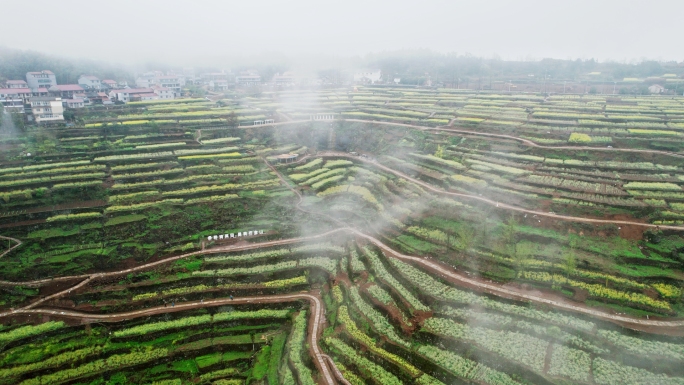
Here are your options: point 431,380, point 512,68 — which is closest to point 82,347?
point 431,380

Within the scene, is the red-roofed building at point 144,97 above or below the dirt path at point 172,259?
above

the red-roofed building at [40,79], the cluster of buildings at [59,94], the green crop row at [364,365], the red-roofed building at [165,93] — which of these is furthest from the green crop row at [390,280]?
the red-roofed building at [40,79]

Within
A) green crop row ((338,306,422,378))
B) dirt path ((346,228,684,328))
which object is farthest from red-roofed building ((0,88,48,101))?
green crop row ((338,306,422,378))

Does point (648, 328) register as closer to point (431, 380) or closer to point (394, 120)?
point (431, 380)

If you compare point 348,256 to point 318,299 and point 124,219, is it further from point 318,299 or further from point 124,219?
point 124,219

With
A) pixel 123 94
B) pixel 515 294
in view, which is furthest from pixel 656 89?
Result: pixel 123 94

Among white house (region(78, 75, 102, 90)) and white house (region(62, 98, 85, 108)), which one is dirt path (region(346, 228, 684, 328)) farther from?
white house (region(78, 75, 102, 90))

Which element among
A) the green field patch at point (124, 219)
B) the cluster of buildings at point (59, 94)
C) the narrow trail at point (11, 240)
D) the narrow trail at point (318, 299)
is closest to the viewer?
the narrow trail at point (318, 299)

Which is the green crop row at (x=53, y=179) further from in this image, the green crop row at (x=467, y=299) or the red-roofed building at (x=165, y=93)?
the red-roofed building at (x=165, y=93)
